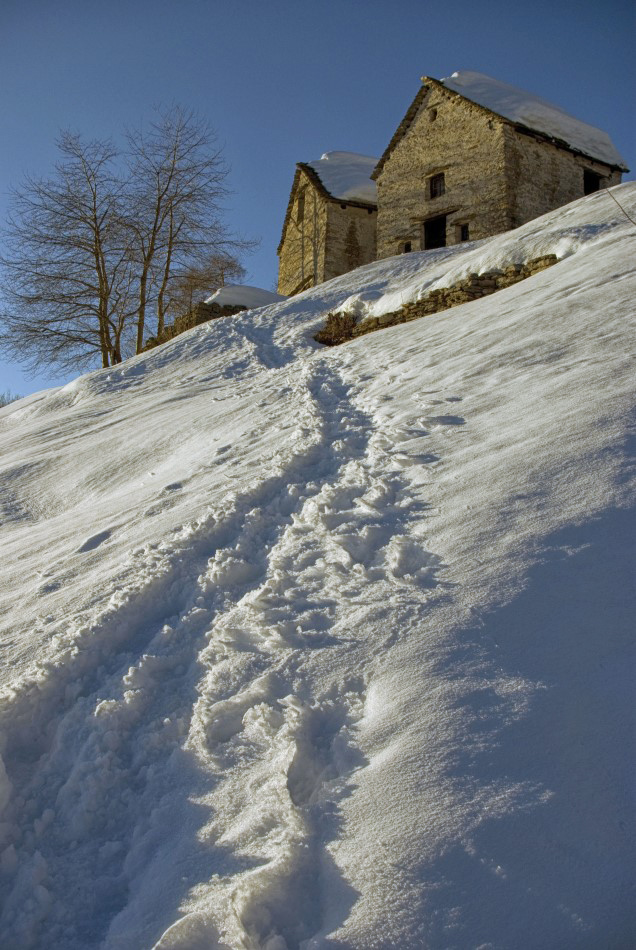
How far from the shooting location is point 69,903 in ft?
6.91

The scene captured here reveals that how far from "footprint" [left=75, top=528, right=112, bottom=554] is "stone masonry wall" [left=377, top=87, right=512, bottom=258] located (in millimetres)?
18494

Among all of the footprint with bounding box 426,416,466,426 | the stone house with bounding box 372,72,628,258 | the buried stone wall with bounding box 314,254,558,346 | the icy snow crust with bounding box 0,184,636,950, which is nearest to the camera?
the icy snow crust with bounding box 0,184,636,950

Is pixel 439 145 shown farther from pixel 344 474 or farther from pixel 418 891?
pixel 418 891

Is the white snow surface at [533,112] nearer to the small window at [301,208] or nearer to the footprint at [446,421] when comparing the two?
the small window at [301,208]

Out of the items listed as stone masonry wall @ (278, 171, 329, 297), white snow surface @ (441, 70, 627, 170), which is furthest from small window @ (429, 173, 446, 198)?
stone masonry wall @ (278, 171, 329, 297)

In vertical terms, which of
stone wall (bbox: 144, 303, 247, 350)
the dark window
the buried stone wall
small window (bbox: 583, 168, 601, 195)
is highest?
small window (bbox: 583, 168, 601, 195)

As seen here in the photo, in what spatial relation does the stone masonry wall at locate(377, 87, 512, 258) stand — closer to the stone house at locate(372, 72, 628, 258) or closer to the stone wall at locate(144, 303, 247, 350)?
the stone house at locate(372, 72, 628, 258)

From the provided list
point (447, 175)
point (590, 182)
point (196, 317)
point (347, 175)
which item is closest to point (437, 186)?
point (447, 175)

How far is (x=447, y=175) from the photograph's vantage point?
2177cm

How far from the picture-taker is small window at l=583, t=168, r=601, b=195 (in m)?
22.2

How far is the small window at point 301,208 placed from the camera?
2725 centimetres

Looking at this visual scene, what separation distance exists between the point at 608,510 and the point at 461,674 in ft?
4.47

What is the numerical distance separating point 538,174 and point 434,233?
12.3ft

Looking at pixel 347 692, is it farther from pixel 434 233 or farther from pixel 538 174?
pixel 434 233
